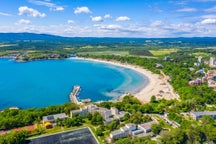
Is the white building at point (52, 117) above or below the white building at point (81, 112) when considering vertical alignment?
below

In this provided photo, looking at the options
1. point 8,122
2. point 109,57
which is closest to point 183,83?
point 8,122

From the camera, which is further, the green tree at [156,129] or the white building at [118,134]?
the green tree at [156,129]

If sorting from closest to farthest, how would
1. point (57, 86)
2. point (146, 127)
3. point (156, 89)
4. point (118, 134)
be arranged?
point (118, 134) → point (146, 127) → point (156, 89) → point (57, 86)

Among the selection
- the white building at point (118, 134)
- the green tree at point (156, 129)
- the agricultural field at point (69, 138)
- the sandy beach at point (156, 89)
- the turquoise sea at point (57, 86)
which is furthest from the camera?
the sandy beach at point (156, 89)

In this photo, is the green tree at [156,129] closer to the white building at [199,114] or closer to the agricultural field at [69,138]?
the agricultural field at [69,138]

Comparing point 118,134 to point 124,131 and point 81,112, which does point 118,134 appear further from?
point 81,112

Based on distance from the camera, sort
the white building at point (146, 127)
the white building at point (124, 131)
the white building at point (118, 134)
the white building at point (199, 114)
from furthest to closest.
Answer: the white building at point (199, 114), the white building at point (146, 127), the white building at point (124, 131), the white building at point (118, 134)

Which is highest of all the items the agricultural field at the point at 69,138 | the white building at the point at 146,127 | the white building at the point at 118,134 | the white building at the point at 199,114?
the white building at the point at 199,114

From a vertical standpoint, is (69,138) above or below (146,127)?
below

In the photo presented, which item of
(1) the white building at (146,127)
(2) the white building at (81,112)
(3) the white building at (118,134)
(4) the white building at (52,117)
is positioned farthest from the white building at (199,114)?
(4) the white building at (52,117)

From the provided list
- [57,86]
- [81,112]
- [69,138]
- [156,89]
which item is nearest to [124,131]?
[69,138]

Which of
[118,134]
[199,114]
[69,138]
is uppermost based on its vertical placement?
[199,114]
